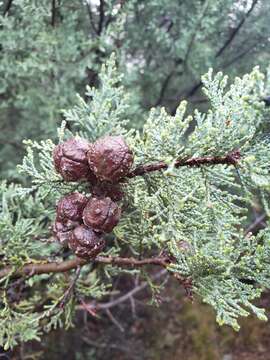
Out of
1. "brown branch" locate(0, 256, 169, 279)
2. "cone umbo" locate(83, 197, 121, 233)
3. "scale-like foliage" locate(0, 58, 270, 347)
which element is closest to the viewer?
"scale-like foliage" locate(0, 58, 270, 347)

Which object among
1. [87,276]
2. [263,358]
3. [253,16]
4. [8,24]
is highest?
[253,16]

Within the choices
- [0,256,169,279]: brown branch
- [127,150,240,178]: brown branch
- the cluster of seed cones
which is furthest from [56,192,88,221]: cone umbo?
[0,256,169,279]: brown branch

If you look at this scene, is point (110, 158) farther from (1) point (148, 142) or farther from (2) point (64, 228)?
(2) point (64, 228)

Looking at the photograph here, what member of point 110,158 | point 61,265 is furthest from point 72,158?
point 61,265

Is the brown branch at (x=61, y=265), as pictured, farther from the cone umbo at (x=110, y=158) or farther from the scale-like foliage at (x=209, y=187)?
the cone umbo at (x=110, y=158)

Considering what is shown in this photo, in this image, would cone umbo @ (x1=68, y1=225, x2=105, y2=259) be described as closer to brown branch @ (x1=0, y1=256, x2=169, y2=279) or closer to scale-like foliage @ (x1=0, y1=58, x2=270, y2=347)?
scale-like foliage @ (x1=0, y1=58, x2=270, y2=347)

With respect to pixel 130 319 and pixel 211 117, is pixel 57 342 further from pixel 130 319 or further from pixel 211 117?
pixel 211 117

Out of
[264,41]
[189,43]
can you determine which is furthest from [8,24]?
[264,41]

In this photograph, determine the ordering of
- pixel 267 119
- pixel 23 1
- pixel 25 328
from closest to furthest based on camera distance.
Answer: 1. pixel 267 119
2. pixel 25 328
3. pixel 23 1
